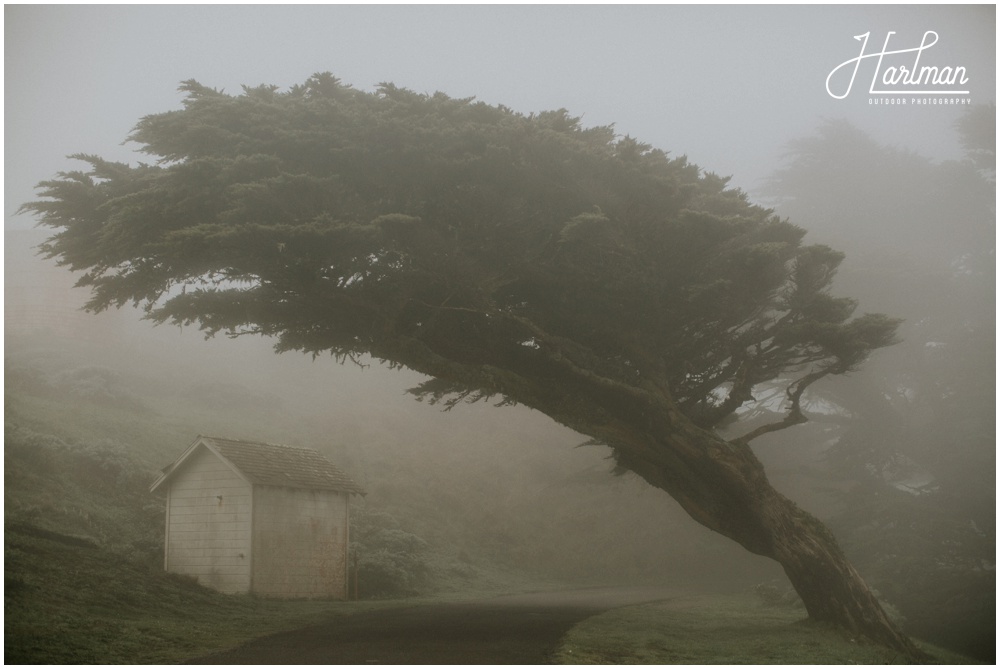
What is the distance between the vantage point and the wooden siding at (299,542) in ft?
75.1

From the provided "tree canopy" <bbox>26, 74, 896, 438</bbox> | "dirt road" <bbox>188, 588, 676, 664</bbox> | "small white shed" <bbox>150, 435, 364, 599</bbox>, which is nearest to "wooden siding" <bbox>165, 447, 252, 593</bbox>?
"small white shed" <bbox>150, 435, 364, 599</bbox>

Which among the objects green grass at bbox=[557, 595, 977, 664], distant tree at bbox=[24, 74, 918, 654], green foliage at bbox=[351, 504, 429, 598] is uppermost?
distant tree at bbox=[24, 74, 918, 654]

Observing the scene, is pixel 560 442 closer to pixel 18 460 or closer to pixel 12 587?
pixel 18 460

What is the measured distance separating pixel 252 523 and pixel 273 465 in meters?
1.94

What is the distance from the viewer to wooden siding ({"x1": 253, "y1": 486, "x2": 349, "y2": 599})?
2289 centimetres

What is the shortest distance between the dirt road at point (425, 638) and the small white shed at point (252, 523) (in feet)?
11.6

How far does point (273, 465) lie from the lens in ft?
79.5

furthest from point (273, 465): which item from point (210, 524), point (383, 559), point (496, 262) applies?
point (496, 262)

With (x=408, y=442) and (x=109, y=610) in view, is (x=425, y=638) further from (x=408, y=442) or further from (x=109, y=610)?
(x=408, y=442)

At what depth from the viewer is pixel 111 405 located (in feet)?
141

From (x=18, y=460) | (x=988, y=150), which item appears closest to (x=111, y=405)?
(x=18, y=460)

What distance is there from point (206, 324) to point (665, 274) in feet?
30.7

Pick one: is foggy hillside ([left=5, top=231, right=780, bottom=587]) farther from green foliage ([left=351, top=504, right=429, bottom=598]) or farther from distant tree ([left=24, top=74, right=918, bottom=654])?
distant tree ([left=24, top=74, right=918, bottom=654])

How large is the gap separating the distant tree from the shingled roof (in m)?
5.69
